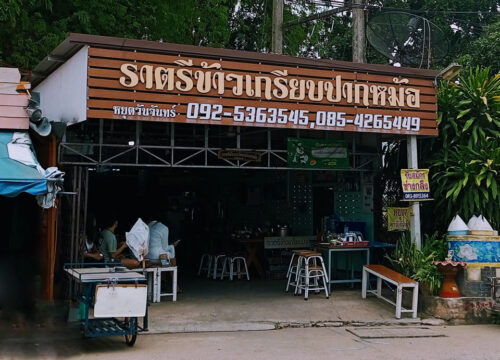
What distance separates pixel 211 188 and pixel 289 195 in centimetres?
382

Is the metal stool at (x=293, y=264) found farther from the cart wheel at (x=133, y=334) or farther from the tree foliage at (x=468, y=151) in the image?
the cart wheel at (x=133, y=334)

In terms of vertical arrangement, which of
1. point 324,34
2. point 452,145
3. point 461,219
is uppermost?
point 324,34

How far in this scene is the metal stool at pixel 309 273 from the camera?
10.2 meters

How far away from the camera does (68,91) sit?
8.95m

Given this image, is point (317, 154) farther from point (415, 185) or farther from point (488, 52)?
point (488, 52)

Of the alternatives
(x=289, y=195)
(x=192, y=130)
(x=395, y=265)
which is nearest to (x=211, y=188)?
(x=289, y=195)

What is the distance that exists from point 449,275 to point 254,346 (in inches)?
148

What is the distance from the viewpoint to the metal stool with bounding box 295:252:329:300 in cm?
1016

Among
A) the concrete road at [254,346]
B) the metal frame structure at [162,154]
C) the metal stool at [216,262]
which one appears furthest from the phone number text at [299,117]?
the metal stool at [216,262]

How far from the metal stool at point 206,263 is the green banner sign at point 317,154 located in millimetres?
3540

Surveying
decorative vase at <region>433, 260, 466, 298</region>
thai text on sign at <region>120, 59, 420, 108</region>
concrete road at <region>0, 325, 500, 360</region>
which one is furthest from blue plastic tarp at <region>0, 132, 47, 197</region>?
decorative vase at <region>433, 260, 466, 298</region>

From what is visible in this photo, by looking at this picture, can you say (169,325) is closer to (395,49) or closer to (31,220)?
(31,220)

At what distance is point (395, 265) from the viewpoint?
33.9ft

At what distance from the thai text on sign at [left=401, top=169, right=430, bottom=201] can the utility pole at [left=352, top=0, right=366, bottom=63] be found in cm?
420
